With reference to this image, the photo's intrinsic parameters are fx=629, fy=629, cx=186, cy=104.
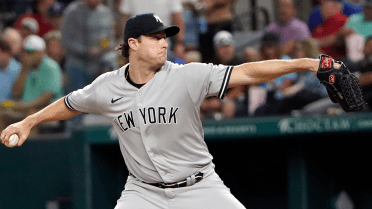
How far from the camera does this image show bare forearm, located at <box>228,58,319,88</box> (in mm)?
3482

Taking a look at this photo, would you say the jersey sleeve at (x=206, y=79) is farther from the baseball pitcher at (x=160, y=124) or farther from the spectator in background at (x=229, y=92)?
the spectator in background at (x=229, y=92)

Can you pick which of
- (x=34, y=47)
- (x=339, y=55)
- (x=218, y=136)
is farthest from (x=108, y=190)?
(x=339, y=55)

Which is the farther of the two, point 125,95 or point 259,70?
point 125,95

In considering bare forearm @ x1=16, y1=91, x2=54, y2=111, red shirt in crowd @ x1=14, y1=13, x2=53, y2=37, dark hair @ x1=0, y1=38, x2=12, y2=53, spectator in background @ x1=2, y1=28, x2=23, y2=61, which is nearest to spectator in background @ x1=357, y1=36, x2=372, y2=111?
bare forearm @ x1=16, y1=91, x2=54, y2=111

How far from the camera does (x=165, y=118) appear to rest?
3873 millimetres

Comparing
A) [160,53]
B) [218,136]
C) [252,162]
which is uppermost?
[160,53]

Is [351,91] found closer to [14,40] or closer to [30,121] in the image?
[30,121]

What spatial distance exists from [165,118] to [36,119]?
0.89 m

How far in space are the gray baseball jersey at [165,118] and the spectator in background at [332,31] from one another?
2489mm

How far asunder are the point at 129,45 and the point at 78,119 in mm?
2843

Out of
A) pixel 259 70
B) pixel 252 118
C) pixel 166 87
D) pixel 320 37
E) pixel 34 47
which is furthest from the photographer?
pixel 34 47

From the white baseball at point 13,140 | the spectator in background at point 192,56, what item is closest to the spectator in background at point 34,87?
the spectator in background at point 192,56

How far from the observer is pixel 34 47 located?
307 inches

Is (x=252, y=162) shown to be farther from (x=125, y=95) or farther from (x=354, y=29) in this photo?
(x=125, y=95)
